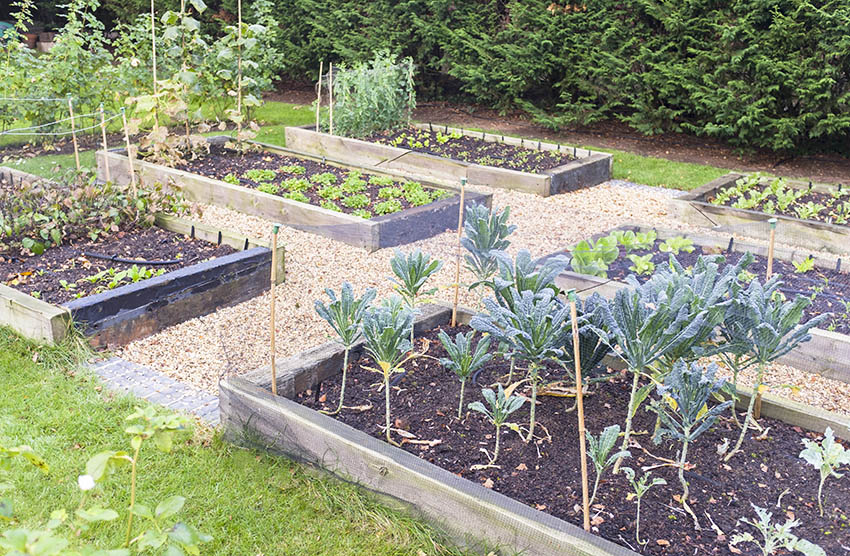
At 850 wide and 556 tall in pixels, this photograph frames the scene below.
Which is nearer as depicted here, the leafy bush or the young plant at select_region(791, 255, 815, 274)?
the young plant at select_region(791, 255, 815, 274)

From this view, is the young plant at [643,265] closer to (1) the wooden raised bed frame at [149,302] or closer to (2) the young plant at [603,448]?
(1) the wooden raised bed frame at [149,302]

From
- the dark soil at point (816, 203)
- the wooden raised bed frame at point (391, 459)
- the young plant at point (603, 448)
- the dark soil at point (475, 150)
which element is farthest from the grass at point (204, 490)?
the dark soil at point (475, 150)

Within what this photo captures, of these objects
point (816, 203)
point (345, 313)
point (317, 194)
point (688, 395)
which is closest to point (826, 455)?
point (688, 395)

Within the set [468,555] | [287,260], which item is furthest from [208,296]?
[468,555]

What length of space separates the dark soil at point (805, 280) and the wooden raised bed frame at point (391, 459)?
4.82 feet

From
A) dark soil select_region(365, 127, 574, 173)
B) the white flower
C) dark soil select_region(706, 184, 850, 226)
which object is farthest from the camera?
dark soil select_region(365, 127, 574, 173)

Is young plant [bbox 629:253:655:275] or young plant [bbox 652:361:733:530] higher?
young plant [bbox 652:361:733:530]

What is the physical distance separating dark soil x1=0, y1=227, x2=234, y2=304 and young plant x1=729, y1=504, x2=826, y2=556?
357 centimetres

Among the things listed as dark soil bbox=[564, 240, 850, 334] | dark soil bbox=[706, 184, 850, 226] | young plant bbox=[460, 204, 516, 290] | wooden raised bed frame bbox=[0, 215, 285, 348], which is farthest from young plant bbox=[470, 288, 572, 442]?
dark soil bbox=[706, 184, 850, 226]

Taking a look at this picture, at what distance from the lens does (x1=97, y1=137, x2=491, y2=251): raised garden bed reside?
6.02 meters

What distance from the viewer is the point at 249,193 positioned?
652cm

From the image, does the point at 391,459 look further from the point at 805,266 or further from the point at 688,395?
the point at 805,266

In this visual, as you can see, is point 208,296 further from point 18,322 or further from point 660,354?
point 660,354

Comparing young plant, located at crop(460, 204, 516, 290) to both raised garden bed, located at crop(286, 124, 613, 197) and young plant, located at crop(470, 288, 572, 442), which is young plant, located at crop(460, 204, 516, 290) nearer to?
young plant, located at crop(470, 288, 572, 442)
